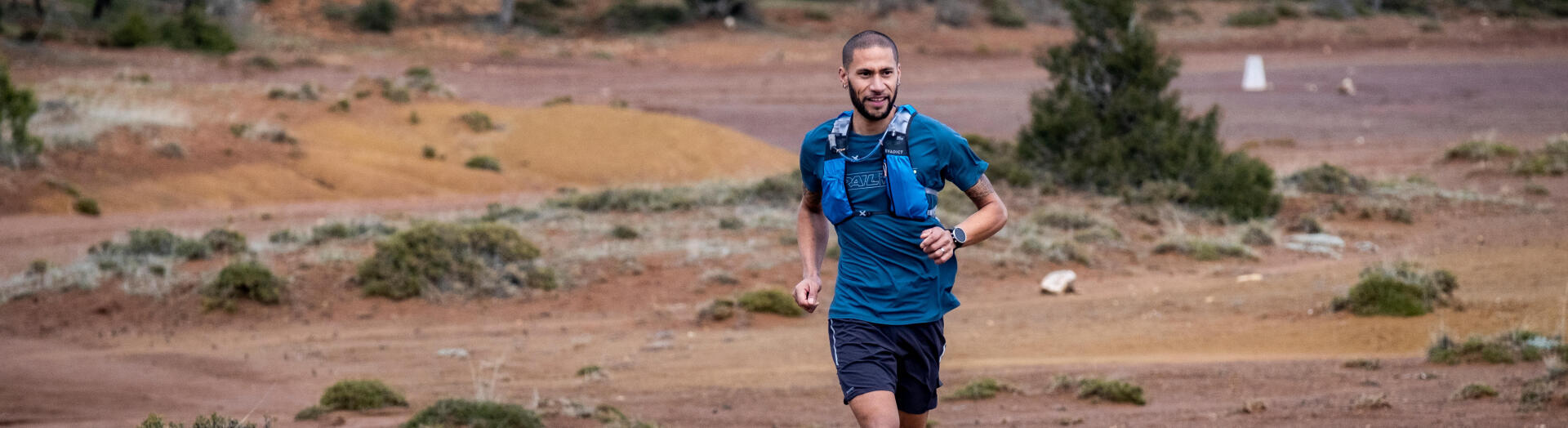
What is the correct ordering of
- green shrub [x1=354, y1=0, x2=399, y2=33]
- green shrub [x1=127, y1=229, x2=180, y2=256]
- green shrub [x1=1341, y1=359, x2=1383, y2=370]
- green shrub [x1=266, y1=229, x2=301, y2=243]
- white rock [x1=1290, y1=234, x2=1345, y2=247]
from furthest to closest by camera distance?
green shrub [x1=354, y1=0, x2=399, y2=33]
green shrub [x1=266, y1=229, x2=301, y2=243]
white rock [x1=1290, y1=234, x2=1345, y2=247]
green shrub [x1=127, y1=229, x2=180, y2=256]
green shrub [x1=1341, y1=359, x2=1383, y2=370]

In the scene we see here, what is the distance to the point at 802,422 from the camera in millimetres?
7199

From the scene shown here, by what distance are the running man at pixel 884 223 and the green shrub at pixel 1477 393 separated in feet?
13.0

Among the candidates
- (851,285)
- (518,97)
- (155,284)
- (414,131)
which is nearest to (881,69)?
(851,285)

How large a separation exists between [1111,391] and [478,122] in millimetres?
19236

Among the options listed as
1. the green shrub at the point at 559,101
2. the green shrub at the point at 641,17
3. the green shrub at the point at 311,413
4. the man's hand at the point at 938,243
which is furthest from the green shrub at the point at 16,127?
the green shrub at the point at 641,17

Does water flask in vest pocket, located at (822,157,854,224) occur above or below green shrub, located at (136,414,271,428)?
above

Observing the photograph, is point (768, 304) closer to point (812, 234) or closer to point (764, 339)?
point (764, 339)

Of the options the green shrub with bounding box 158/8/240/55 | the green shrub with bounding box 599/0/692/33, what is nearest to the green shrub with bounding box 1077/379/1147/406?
the green shrub with bounding box 158/8/240/55

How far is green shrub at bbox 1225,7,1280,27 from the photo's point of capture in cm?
4634

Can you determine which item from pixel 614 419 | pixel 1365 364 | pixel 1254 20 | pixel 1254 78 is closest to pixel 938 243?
pixel 614 419

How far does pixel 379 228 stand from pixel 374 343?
5.18 m

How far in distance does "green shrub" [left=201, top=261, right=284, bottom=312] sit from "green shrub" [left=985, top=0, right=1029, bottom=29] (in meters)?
37.5

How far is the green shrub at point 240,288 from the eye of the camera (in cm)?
1202

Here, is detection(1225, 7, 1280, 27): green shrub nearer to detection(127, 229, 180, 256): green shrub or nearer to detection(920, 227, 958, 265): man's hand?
detection(127, 229, 180, 256): green shrub
